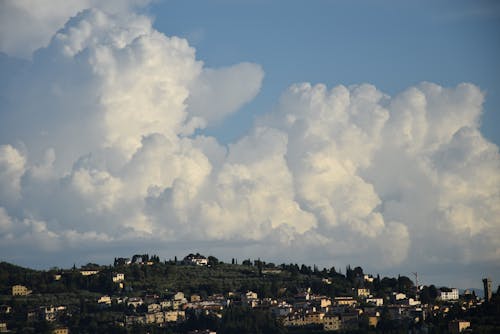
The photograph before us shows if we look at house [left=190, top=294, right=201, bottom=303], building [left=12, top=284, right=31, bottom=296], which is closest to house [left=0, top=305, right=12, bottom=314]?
building [left=12, top=284, right=31, bottom=296]

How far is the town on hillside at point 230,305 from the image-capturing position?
155000mm

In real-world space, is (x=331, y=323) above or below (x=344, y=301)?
below

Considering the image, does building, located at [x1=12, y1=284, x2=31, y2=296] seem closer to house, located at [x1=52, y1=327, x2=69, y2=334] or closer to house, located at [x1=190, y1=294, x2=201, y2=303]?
house, located at [x1=190, y1=294, x2=201, y2=303]

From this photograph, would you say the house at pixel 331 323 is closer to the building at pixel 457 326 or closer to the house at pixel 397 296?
the building at pixel 457 326

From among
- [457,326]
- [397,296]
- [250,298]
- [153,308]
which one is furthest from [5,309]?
[457,326]

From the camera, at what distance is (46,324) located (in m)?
158

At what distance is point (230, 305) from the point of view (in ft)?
569

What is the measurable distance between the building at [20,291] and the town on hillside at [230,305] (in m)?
0.18

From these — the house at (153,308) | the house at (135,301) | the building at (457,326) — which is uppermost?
the house at (135,301)

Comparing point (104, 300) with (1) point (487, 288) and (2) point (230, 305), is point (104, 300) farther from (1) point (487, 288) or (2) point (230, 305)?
(1) point (487, 288)

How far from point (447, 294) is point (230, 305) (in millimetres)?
39388

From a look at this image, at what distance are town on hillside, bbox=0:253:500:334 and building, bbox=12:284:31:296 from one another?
176 mm

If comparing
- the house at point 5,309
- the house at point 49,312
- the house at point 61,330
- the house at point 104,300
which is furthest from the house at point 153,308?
the house at point 5,309

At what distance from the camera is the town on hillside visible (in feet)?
509
